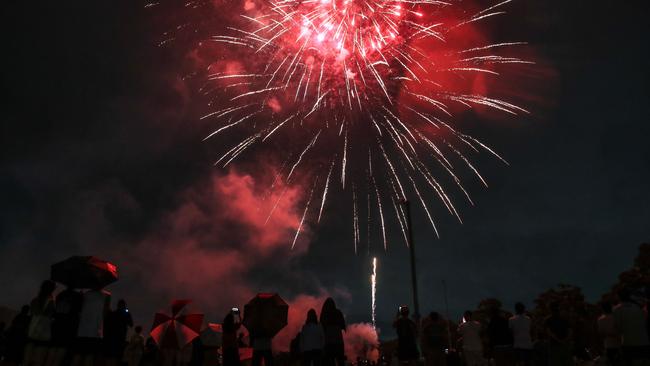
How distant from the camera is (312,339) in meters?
9.62

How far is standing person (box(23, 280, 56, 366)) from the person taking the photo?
7.42m

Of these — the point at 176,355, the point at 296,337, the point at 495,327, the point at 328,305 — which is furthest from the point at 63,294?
the point at 495,327

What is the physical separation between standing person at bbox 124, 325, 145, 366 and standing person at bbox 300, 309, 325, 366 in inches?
230

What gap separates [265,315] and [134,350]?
437cm

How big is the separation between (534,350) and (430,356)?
235 cm

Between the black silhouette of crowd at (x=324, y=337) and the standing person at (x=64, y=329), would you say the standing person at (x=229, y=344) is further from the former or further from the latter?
the standing person at (x=64, y=329)

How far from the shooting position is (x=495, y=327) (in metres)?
9.77

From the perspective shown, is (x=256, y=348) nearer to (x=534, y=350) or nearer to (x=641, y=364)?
(x=534, y=350)

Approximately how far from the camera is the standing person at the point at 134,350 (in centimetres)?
1316

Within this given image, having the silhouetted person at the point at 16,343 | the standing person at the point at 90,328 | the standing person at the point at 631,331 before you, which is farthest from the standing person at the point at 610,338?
the silhouetted person at the point at 16,343

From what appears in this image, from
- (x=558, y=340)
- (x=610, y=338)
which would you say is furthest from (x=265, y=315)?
(x=610, y=338)

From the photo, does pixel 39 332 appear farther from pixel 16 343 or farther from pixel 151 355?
pixel 151 355

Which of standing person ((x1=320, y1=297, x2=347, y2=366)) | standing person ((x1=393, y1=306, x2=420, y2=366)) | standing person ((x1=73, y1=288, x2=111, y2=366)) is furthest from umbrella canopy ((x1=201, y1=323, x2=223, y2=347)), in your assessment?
standing person ((x1=73, y1=288, x2=111, y2=366))

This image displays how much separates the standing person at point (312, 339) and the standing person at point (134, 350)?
5834 mm
